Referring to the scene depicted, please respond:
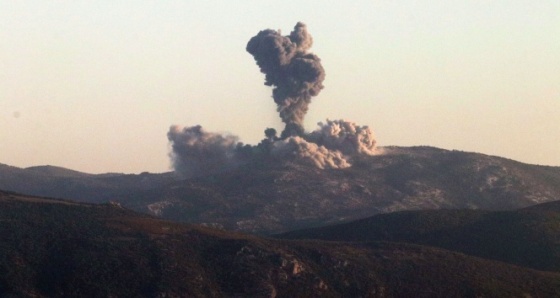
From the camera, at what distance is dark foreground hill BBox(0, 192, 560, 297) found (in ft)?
435

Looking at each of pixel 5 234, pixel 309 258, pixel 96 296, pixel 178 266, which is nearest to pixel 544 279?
pixel 309 258

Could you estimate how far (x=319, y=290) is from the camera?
142 meters

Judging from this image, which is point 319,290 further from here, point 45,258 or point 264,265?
point 45,258

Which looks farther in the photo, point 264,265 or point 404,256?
point 404,256

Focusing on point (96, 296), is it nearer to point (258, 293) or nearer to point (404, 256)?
point (258, 293)

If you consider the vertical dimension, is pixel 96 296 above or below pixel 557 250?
A: below

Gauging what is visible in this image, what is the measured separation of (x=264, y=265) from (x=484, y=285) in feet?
122

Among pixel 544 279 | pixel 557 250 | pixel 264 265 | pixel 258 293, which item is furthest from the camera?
Answer: pixel 557 250

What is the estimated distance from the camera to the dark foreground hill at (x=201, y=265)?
133 m

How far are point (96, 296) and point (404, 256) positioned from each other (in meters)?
61.5

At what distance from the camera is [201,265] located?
475 feet

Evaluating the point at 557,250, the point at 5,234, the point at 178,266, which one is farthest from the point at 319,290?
the point at 557,250

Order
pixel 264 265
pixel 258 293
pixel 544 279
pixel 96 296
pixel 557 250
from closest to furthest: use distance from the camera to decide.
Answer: pixel 96 296 → pixel 258 293 → pixel 264 265 → pixel 544 279 → pixel 557 250

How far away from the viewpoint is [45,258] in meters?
138
